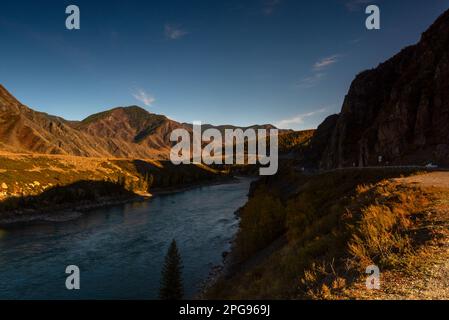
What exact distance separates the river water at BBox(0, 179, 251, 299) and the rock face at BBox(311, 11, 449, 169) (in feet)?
121

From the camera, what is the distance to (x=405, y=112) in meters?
68.5

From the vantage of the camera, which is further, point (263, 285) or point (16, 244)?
point (16, 244)

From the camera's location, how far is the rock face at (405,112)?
59.3m

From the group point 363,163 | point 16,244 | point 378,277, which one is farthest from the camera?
point 363,163

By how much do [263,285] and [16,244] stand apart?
56684 mm

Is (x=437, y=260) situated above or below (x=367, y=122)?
Result: below

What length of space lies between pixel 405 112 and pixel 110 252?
210ft

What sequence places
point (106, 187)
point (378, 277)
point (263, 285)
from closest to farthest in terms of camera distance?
point (378, 277) → point (263, 285) → point (106, 187)

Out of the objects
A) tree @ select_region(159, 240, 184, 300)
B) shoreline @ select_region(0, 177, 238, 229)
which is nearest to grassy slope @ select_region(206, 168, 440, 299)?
tree @ select_region(159, 240, 184, 300)

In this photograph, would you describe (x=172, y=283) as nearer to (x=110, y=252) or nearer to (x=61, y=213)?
(x=110, y=252)

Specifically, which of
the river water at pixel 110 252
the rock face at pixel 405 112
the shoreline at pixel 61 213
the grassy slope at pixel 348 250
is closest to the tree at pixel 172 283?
the river water at pixel 110 252

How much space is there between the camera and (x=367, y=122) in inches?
3804
